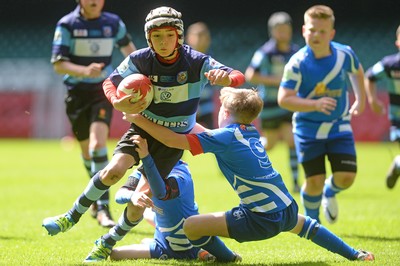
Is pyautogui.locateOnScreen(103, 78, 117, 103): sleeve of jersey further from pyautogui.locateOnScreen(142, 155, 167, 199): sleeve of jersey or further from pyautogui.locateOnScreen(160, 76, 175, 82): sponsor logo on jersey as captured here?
pyautogui.locateOnScreen(142, 155, 167, 199): sleeve of jersey

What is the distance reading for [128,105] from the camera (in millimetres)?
5453

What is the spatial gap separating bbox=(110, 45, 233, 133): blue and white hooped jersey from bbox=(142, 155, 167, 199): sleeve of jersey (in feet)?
1.60

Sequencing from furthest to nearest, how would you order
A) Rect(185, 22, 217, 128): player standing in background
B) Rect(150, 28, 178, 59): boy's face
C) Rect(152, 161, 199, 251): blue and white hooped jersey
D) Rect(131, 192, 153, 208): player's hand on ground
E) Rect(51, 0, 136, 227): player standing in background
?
1. Rect(185, 22, 217, 128): player standing in background
2. Rect(51, 0, 136, 227): player standing in background
3. Rect(152, 161, 199, 251): blue and white hooped jersey
4. Rect(150, 28, 178, 59): boy's face
5. Rect(131, 192, 153, 208): player's hand on ground

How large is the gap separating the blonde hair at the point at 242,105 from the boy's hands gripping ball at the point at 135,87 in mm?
574

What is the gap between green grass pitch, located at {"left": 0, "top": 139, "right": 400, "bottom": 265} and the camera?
5.99 metres

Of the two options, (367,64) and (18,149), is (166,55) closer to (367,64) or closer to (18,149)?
(18,149)

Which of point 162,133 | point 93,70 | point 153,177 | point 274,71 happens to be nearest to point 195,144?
point 162,133

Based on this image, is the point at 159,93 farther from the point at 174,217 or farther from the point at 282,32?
the point at 282,32

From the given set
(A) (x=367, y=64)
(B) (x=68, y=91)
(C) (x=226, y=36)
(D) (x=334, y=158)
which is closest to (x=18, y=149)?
(C) (x=226, y=36)

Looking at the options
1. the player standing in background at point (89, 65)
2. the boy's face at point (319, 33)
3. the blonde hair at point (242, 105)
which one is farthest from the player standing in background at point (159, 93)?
the player standing in background at point (89, 65)

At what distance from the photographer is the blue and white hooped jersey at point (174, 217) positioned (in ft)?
19.0

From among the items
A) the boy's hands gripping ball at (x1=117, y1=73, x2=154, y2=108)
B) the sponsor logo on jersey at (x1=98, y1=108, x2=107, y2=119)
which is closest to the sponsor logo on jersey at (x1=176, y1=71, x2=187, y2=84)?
the boy's hands gripping ball at (x1=117, y1=73, x2=154, y2=108)

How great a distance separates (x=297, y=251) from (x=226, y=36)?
19529 millimetres

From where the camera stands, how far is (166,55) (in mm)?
5750
